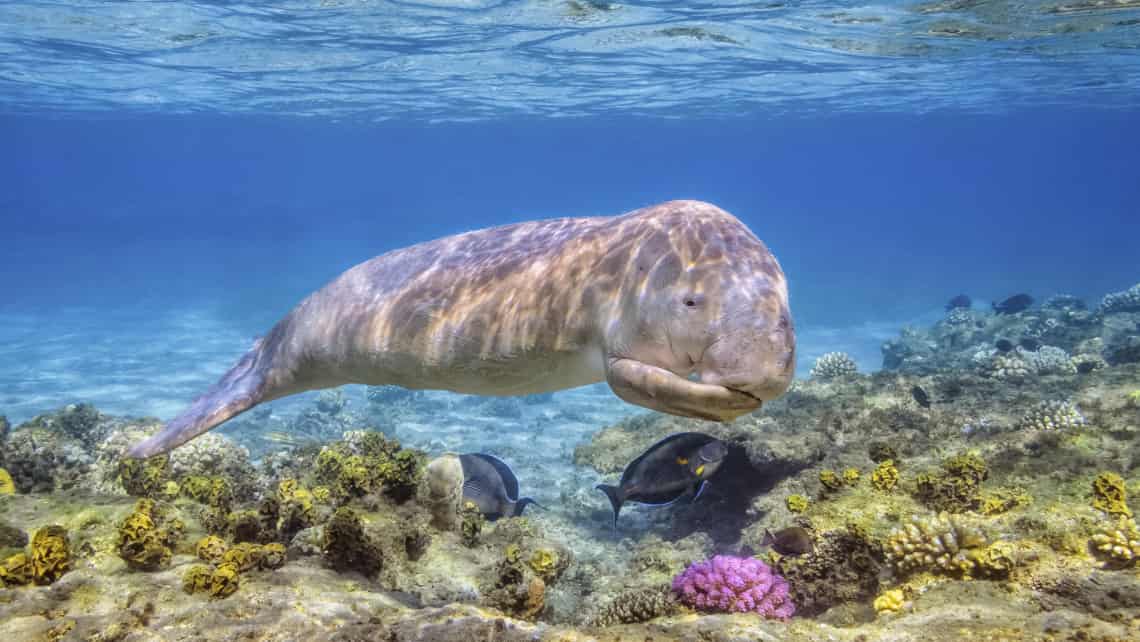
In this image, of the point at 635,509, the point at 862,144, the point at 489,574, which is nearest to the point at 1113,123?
the point at 862,144

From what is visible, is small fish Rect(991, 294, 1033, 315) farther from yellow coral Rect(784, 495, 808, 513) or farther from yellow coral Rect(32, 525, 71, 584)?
yellow coral Rect(32, 525, 71, 584)

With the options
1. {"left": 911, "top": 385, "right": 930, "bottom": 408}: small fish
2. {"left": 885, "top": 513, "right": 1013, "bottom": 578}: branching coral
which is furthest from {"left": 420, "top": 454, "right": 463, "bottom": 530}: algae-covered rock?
{"left": 911, "top": 385, "right": 930, "bottom": 408}: small fish

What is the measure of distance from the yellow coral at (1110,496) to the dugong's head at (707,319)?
2.73m

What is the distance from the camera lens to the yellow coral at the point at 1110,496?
3.97m

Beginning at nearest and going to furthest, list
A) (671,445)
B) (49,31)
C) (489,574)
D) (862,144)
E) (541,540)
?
(489,574) → (541,540) → (671,445) → (49,31) → (862,144)

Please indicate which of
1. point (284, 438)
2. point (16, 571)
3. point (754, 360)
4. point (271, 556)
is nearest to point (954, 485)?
point (754, 360)

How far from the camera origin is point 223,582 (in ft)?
10.3

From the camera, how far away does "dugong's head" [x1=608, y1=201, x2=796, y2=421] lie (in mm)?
2787

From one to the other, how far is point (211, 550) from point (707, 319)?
303cm

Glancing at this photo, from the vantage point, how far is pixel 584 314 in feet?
12.6

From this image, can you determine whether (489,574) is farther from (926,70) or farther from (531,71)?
(926,70)

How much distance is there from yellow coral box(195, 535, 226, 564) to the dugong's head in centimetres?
240

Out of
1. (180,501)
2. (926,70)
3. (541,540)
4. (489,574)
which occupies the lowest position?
(541,540)

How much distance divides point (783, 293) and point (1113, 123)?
228 ft
